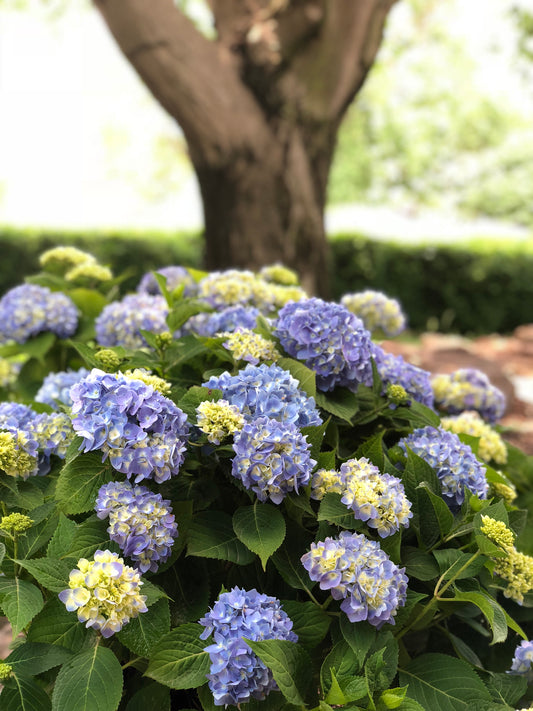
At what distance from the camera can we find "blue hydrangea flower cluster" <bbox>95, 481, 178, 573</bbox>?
1.33 metres

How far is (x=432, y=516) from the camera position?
154cm

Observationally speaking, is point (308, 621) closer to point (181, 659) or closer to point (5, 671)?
point (181, 659)

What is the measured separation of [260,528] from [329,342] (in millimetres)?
514

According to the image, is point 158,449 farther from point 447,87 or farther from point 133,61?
point 447,87

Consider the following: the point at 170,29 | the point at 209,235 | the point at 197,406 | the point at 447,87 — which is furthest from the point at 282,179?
the point at 447,87

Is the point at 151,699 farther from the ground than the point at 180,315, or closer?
closer

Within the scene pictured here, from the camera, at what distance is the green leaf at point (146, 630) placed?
129 centimetres

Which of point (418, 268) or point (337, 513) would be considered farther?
point (418, 268)

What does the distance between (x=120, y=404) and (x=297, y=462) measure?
354 mm

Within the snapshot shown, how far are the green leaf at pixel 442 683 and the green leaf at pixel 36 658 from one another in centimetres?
67

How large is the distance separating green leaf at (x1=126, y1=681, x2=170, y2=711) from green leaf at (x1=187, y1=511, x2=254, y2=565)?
0.26 metres

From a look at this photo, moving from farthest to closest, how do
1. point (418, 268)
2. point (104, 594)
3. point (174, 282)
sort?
point (418, 268) < point (174, 282) < point (104, 594)

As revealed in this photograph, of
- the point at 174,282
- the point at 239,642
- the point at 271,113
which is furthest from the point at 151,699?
the point at 271,113

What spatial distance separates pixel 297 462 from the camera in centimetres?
136
